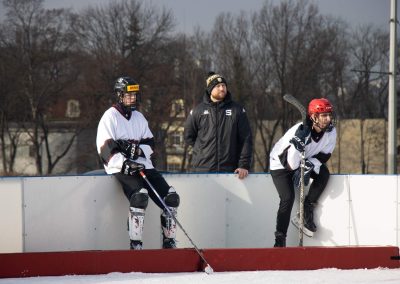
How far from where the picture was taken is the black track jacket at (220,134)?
20.1 ft

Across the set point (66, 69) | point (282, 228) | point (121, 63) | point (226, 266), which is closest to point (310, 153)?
point (282, 228)

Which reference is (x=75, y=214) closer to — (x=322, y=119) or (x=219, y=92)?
(x=219, y=92)

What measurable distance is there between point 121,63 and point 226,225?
3516cm

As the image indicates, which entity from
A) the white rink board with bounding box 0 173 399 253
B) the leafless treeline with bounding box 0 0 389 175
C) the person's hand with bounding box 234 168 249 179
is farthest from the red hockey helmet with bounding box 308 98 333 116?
the leafless treeline with bounding box 0 0 389 175

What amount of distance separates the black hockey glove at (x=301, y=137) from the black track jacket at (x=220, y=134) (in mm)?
542

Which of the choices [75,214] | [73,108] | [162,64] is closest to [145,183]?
[75,214]

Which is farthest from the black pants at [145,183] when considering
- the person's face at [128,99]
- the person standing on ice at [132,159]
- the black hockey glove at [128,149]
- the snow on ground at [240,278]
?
the snow on ground at [240,278]

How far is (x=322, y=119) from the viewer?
18.5 feet

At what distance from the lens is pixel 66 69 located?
4297cm

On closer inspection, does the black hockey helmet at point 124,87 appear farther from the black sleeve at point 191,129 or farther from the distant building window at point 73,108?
the distant building window at point 73,108

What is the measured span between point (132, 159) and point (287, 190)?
4.07ft

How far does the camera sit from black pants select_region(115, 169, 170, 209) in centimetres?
541

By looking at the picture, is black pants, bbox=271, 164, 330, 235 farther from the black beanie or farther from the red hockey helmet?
the black beanie

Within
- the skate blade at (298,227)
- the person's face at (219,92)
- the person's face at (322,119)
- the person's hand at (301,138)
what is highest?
the person's face at (219,92)
